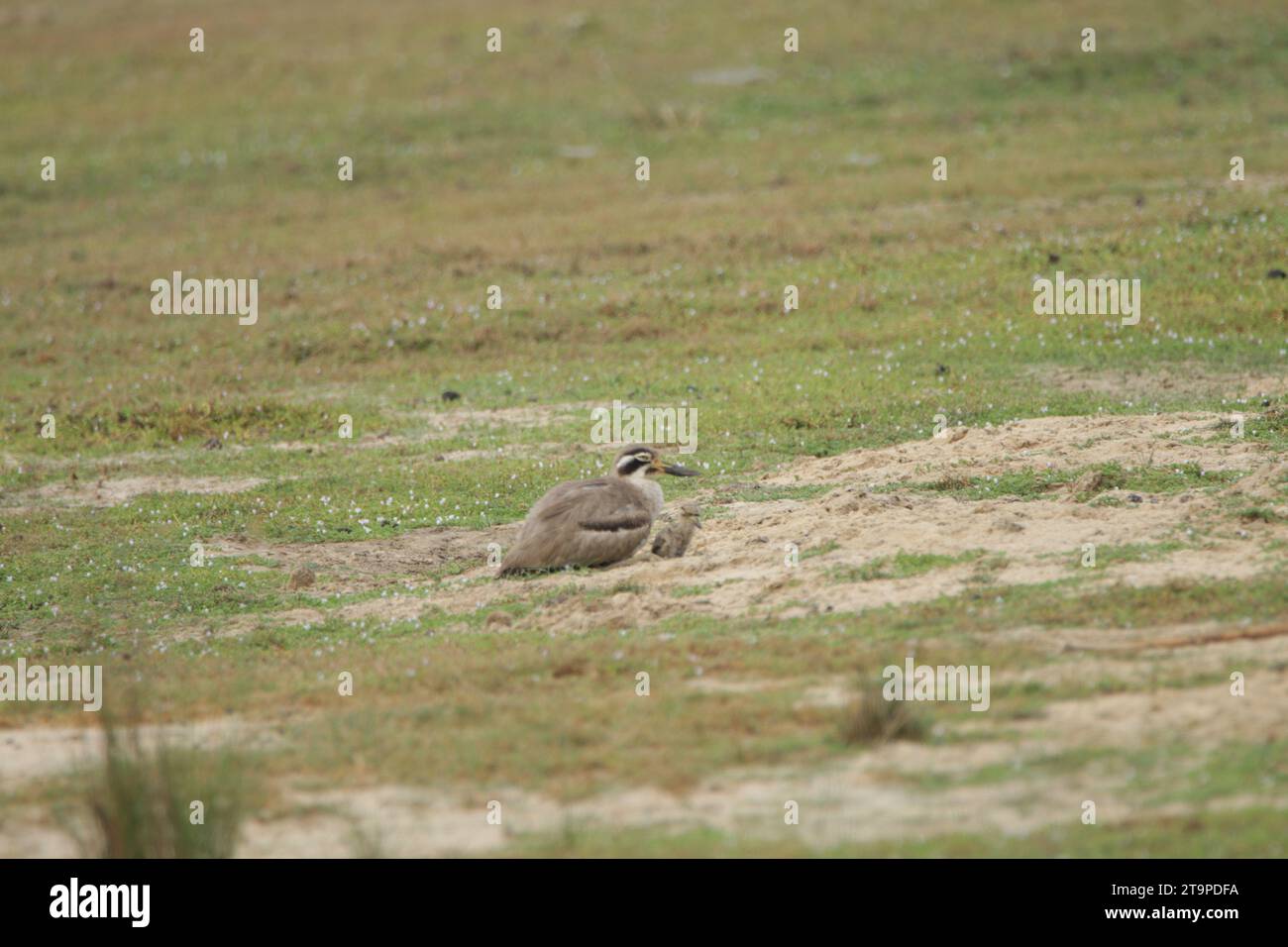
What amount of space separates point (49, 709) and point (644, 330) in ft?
40.8

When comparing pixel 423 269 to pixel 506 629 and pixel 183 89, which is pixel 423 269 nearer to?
pixel 506 629

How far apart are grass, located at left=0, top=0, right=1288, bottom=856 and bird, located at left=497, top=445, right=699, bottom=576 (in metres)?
0.36

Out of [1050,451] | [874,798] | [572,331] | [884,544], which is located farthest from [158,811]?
[572,331]

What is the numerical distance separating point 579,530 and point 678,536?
3.22 feet

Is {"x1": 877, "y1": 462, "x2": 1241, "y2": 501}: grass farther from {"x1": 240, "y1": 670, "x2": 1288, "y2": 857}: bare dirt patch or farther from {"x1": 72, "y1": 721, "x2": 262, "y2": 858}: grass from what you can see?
{"x1": 72, "y1": 721, "x2": 262, "y2": 858}: grass

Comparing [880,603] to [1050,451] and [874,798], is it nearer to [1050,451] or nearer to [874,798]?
[874,798]

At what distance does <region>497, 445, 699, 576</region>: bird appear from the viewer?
1269 centimetres

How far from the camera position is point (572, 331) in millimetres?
21953

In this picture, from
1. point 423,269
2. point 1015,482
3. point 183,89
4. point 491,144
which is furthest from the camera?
point 183,89

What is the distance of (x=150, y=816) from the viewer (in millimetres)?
7500

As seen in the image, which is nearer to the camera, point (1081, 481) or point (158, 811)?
point (158, 811)

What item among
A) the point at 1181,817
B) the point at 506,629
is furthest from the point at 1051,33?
the point at 1181,817

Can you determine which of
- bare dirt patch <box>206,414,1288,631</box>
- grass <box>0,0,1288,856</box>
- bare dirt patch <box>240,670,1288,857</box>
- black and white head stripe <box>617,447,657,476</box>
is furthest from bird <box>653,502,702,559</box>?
bare dirt patch <box>240,670,1288,857</box>
